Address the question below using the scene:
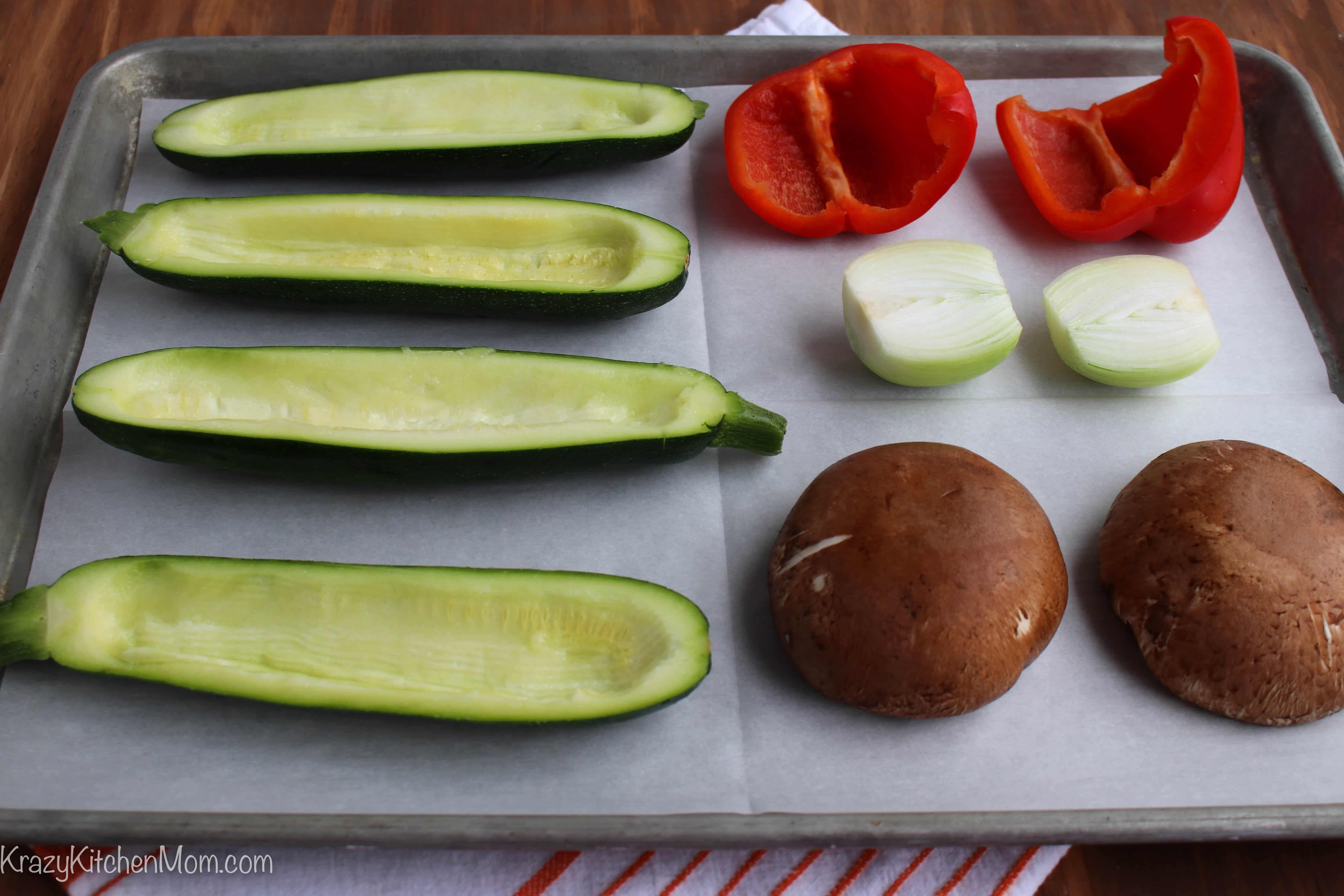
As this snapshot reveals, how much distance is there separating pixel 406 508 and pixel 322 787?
52 centimetres

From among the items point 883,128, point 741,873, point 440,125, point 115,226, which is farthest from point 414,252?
point 741,873

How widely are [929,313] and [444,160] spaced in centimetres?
112

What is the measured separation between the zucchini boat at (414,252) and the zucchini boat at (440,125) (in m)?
0.12

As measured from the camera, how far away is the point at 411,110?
7.20 ft

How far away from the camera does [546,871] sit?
1.59 metres

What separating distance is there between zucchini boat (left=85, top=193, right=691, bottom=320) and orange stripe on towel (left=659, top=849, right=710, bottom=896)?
3.44 ft

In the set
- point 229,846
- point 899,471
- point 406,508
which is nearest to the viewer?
point 229,846

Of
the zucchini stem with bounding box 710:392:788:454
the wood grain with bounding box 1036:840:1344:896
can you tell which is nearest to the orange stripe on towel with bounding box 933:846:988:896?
the wood grain with bounding box 1036:840:1344:896

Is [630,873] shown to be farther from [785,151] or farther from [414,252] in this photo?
[785,151]

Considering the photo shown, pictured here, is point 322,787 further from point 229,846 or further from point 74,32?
point 74,32

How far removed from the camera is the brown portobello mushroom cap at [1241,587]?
5.19 feet

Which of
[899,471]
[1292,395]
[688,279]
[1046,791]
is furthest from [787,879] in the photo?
[1292,395]

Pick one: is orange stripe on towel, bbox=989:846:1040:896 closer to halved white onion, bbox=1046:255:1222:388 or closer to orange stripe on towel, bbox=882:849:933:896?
orange stripe on towel, bbox=882:849:933:896

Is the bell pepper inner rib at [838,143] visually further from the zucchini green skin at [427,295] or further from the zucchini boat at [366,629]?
the zucchini boat at [366,629]
